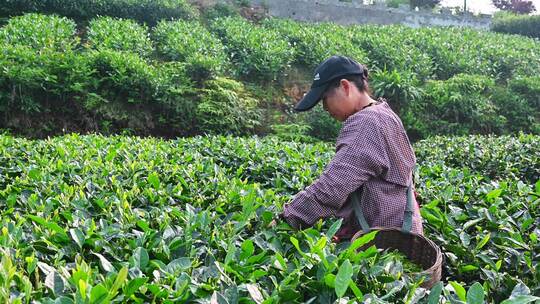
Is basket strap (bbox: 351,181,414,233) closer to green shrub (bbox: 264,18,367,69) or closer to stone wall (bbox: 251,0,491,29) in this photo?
green shrub (bbox: 264,18,367,69)

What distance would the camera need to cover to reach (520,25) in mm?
21172

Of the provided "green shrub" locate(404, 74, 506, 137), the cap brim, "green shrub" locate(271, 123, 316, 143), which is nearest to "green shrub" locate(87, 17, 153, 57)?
"green shrub" locate(271, 123, 316, 143)

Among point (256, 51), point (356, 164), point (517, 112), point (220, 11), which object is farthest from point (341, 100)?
point (220, 11)

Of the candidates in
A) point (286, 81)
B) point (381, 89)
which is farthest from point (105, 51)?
point (381, 89)

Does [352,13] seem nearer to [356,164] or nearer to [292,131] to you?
[292,131]

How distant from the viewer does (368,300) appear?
1.47 metres

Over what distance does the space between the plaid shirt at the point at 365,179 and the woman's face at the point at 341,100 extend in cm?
12

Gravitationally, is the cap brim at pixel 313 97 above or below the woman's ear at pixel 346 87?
below

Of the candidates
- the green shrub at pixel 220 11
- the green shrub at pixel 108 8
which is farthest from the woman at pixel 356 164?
the green shrub at pixel 220 11

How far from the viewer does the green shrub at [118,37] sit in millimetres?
9508

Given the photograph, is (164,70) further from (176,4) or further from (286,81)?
(176,4)

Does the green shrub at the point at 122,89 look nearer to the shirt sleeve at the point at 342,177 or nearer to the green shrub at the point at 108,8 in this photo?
the green shrub at the point at 108,8

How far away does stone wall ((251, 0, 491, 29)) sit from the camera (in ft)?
57.3

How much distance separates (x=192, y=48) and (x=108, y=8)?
3.40 meters
